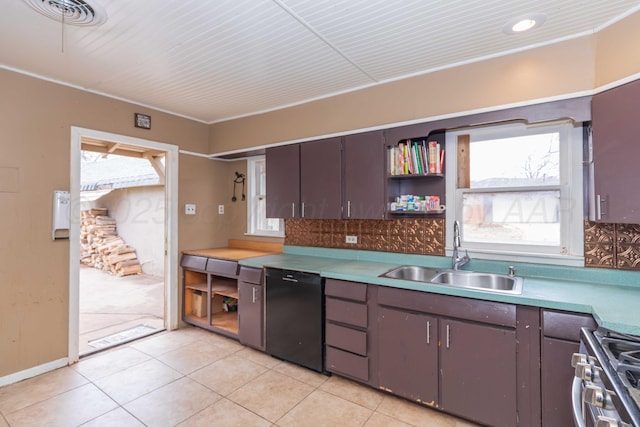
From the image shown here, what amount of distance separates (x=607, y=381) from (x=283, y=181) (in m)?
2.80

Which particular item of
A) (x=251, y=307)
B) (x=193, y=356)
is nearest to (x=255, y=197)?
(x=251, y=307)

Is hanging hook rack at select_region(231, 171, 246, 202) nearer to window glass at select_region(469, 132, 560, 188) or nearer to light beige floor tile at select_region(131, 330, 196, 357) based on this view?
light beige floor tile at select_region(131, 330, 196, 357)

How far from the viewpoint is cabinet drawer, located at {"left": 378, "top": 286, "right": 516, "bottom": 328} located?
188cm

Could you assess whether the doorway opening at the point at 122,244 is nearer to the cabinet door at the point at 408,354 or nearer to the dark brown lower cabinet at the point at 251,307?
the dark brown lower cabinet at the point at 251,307

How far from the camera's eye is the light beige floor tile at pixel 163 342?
3.15 m

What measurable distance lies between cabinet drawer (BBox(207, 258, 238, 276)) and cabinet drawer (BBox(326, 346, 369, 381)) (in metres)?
1.32

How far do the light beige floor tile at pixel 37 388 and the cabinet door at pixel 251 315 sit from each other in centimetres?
133

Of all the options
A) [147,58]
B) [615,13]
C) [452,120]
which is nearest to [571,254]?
[452,120]

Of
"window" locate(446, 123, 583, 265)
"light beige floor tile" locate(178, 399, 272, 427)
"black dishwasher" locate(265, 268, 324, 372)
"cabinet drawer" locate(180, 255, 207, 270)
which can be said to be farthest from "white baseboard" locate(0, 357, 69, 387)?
"window" locate(446, 123, 583, 265)

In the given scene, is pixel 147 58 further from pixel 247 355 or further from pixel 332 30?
pixel 247 355

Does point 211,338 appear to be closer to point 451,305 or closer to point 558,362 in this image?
point 451,305

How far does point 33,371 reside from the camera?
2633 mm

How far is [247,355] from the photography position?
10.0 feet

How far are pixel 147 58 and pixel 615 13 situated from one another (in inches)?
123
